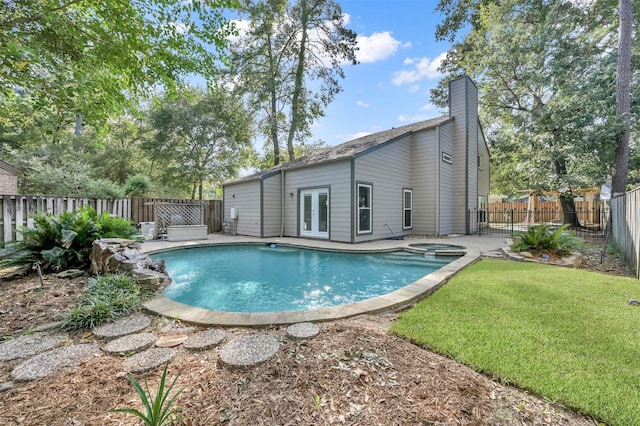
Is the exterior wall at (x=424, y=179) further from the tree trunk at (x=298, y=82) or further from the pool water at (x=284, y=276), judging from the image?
the tree trunk at (x=298, y=82)

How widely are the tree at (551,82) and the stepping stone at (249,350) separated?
38.2 feet

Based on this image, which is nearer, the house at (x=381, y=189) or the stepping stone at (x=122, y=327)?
the stepping stone at (x=122, y=327)

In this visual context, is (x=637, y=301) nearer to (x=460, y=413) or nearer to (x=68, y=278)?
(x=460, y=413)

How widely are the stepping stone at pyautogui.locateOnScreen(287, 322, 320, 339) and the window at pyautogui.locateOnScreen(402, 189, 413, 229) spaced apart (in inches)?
350

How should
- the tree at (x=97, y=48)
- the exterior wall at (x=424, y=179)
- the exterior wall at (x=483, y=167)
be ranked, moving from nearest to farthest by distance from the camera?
the tree at (x=97, y=48)
the exterior wall at (x=424, y=179)
the exterior wall at (x=483, y=167)

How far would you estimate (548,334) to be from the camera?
2.44 m

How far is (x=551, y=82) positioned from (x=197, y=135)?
768 inches

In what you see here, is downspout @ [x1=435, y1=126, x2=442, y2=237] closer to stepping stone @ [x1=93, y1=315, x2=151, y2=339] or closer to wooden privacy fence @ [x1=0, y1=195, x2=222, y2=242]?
stepping stone @ [x1=93, y1=315, x2=151, y2=339]

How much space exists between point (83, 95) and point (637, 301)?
8002 mm

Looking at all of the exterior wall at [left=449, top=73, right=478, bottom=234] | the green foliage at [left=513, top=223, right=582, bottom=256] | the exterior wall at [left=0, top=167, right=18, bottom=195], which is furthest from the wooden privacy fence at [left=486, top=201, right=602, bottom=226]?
the exterior wall at [left=0, top=167, right=18, bottom=195]

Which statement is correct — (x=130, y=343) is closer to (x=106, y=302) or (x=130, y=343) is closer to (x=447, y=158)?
(x=106, y=302)

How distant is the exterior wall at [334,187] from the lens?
895 centimetres

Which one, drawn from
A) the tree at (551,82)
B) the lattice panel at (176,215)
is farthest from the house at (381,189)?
the tree at (551,82)

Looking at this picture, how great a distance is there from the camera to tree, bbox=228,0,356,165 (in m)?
15.1
